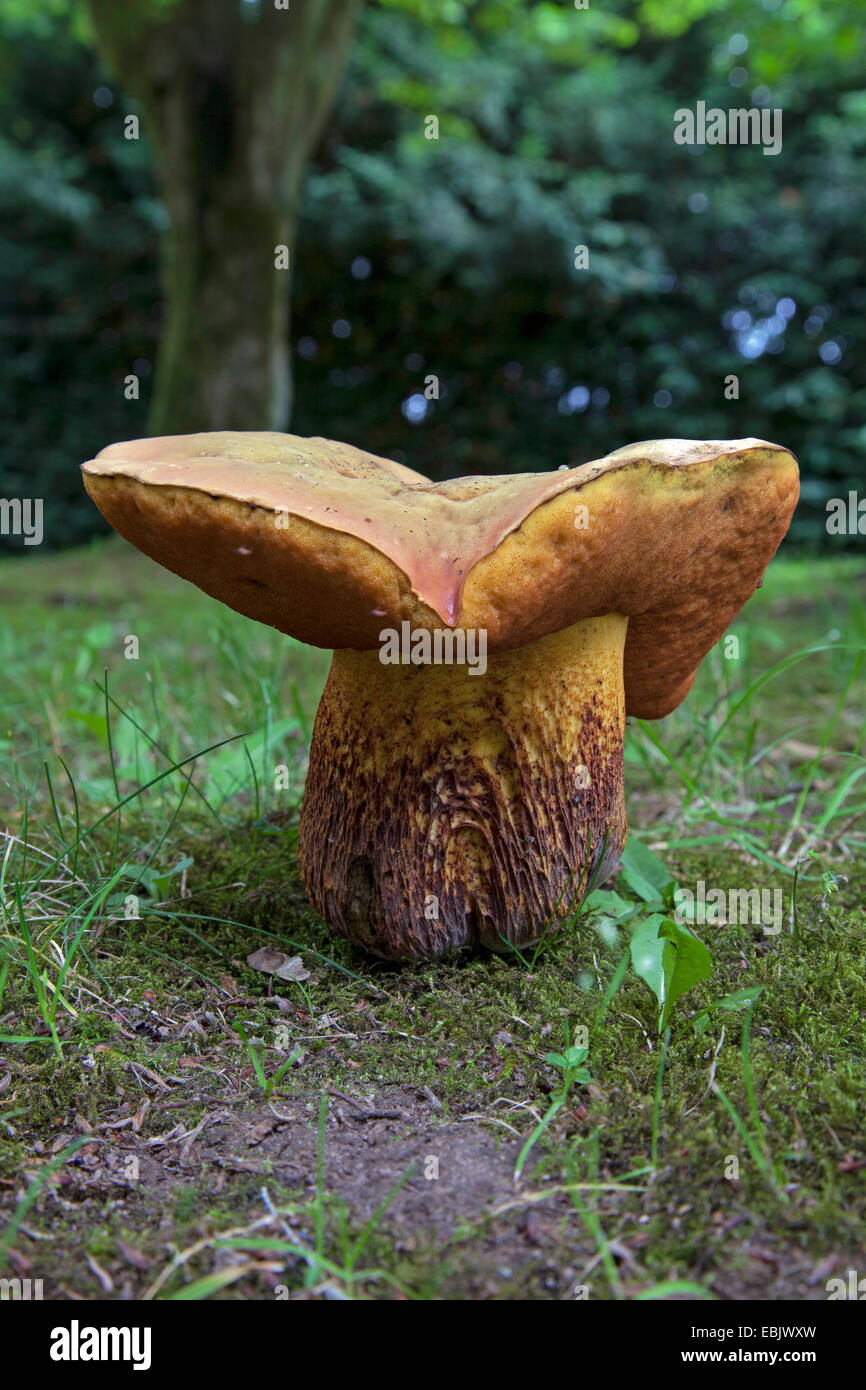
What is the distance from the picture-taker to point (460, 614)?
114 cm

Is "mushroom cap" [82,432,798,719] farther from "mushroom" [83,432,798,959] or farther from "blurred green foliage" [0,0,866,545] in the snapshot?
"blurred green foliage" [0,0,866,545]

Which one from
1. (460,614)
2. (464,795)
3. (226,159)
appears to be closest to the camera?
(460,614)

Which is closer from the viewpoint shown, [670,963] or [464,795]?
[670,963]

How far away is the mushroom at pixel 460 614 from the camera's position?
44.3 inches

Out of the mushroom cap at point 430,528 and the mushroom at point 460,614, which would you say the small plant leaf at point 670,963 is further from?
the mushroom cap at point 430,528

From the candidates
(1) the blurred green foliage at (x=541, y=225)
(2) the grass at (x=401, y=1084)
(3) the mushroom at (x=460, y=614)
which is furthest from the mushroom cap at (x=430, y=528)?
(1) the blurred green foliage at (x=541, y=225)

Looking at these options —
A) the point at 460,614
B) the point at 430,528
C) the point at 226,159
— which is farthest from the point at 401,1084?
the point at 226,159

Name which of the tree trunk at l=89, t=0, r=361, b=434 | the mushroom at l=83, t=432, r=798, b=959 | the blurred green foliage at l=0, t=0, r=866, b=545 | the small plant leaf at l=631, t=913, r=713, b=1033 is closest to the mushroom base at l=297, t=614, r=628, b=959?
the mushroom at l=83, t=432, r=798, b=959

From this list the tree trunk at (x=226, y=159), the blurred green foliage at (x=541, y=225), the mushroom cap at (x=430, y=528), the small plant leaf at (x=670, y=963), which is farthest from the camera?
the blurred green foliage at (x=541, y=225)

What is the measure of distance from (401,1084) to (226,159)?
6.54 metres

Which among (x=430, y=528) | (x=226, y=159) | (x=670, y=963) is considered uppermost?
(x=226, y=159)

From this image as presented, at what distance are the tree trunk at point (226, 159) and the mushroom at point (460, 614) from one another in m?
5.32

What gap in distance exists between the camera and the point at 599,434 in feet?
31.5

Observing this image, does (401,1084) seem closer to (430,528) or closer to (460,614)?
(460,614)
